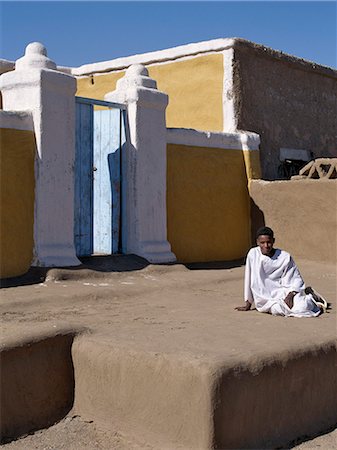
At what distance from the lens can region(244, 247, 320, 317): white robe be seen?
5.58 m

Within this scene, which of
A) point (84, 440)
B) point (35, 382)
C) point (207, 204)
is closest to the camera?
point (84, 440)

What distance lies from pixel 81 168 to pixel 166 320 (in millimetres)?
3407

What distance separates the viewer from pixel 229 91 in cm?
1030

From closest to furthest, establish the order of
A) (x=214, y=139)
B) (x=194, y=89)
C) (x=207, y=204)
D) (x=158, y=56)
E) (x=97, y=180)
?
1. (x=97, y=180)
2. (x=207, y=204)
3. (x=214, y=139)
4. (x=194, y=89)
5. (x=158, y=56)

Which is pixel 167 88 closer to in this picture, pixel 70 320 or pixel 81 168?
pixel 81 168

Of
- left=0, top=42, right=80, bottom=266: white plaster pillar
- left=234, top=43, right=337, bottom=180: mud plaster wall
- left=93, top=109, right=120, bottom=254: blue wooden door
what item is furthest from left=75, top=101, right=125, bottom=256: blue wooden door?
left=234, top=43, right=337, bottom=180: mud plaster wall

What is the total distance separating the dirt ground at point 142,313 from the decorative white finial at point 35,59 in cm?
238

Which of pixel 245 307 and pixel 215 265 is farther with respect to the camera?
pixel 215 265

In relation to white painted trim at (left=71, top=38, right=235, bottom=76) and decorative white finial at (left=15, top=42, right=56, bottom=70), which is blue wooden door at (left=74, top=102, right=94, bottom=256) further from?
white painted trim at (left=71, top=38, right=235, bottom=76)

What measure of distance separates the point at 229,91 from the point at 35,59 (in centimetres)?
390

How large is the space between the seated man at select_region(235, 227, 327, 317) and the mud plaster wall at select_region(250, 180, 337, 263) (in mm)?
3377

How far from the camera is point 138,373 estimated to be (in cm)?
399

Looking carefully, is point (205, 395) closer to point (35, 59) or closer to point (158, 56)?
point (35, 59)

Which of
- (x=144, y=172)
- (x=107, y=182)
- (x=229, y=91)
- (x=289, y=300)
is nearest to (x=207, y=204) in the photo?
(x=144, y=172)
